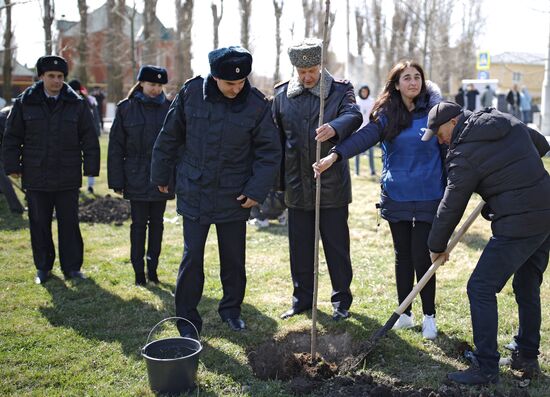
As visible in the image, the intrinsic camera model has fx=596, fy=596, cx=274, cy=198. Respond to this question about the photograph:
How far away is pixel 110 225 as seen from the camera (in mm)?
8781

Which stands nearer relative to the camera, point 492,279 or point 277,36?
point 492,279

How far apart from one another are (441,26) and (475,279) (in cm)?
3156

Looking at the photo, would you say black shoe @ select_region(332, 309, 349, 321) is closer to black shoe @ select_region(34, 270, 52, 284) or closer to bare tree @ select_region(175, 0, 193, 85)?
black shoe @ select_region(34, 270, 52, 284)

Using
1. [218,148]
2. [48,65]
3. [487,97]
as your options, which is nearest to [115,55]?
[487,97]

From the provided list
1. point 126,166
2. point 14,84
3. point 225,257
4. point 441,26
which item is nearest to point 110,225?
A: point 126,166

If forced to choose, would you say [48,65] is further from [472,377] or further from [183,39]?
[183,39]

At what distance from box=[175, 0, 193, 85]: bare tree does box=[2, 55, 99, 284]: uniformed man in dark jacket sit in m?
23.6

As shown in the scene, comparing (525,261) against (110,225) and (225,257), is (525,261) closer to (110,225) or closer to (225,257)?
(225,257)

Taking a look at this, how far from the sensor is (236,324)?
4754 millimetres

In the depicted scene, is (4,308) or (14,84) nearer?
(4,308)

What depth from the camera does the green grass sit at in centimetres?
389

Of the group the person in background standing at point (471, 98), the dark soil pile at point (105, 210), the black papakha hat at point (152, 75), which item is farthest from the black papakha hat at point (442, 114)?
the person in background standing at point (471, 98)

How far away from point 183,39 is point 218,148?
98.0 ft

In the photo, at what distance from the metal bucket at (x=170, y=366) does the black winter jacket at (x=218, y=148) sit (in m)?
1.00
